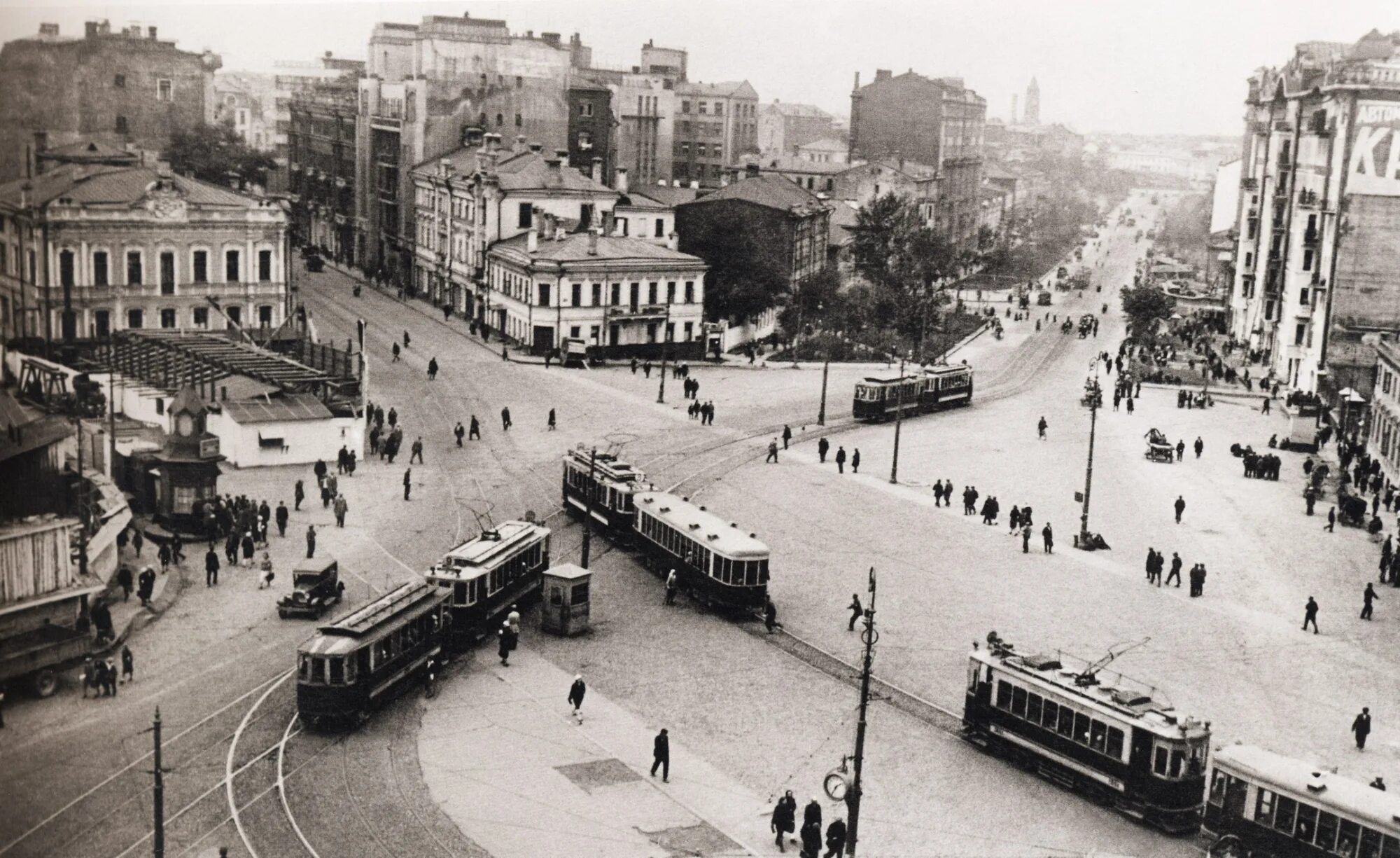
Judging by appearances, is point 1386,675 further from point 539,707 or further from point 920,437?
point 920,437

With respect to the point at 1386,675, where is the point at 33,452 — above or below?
above

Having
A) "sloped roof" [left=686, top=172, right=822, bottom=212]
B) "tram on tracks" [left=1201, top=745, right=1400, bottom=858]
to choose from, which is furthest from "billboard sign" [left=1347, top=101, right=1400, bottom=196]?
"tram on tracks" [left=1201, top=745, right=1400, bottom=858]

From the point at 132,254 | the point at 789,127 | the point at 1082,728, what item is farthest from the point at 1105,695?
the point at 789,127

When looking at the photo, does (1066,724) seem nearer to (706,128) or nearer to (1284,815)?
(1284,815)

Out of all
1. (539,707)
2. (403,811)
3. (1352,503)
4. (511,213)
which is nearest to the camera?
(403,811)

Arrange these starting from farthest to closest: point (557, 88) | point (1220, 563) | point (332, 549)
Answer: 1. point (557, 88)
2. point (1220, 563)
3. point (332, 549)

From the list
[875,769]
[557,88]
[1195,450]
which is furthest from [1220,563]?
[557,88]

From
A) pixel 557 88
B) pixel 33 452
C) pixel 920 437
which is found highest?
pixel 557 88

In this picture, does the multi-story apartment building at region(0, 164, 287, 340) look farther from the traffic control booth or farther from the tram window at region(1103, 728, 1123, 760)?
the tram window at region(1103, 728, 1123, 760)
